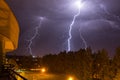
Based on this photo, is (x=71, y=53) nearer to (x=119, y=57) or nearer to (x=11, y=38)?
(x=119, y=57)

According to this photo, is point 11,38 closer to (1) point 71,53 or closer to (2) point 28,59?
(1) point 71,53

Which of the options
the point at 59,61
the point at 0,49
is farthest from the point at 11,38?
the point at 59,61

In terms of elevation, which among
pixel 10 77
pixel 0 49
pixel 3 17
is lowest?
pixel 10 77

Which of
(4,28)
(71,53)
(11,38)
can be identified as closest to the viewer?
(4,28)

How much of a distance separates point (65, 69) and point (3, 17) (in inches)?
2239

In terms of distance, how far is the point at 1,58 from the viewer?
10125 mm

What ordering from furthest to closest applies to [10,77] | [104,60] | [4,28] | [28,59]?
[28,59]
[104,60]
[4,28]
[10,77]

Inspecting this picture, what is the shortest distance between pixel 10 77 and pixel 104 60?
103 ft

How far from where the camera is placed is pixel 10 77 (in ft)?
23.9

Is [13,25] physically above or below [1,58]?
above

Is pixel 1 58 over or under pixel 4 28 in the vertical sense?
under

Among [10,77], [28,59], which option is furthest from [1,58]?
[28,59]

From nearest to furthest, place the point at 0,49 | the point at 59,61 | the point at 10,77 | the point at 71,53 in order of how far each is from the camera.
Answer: the point at 10,77 → the point at 0,49 → the point at 71,53 → the point at 59,61

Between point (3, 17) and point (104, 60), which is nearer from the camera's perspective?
point (3, 17)
